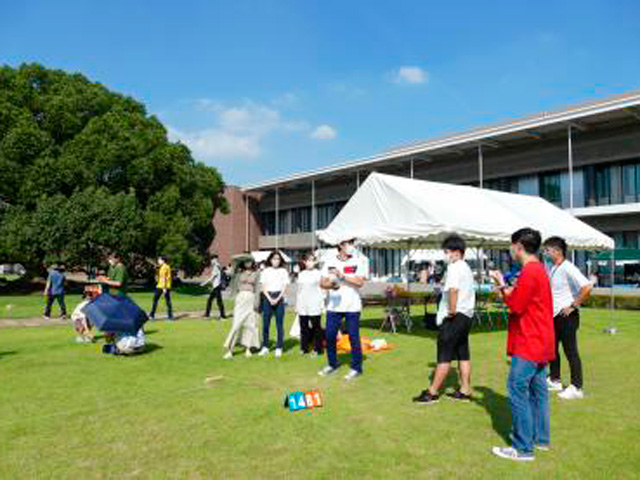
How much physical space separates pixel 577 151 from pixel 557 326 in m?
28.8

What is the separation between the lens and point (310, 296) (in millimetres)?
9516

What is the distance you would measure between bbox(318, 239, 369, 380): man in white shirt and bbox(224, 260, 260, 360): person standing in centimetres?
233

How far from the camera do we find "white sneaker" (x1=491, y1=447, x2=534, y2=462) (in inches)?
173

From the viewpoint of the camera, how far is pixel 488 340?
11883 millimetres

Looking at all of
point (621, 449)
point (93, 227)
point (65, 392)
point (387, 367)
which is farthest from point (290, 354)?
point (93, 227)

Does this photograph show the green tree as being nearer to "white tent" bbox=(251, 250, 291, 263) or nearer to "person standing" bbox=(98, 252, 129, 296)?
"white tent" bbox=(251, 250, 291, 263)

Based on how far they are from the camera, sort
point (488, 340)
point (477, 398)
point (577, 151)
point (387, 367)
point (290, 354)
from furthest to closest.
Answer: point (577, 151) < point (488, 340) < point (290, 354) < point (387, 367) < point (477, 398)

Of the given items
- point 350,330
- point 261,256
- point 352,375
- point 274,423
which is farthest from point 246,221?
point 274,423

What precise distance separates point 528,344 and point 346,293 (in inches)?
126

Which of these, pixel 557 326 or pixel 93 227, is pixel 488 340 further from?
pixel 93 227

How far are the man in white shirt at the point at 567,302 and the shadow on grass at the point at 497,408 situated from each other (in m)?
0.78

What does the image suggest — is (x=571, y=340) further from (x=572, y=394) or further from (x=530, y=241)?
(x=530, y=241)

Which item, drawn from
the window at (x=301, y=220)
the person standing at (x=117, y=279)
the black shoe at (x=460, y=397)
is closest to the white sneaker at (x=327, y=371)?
the black shoe at (x=460, y=397)

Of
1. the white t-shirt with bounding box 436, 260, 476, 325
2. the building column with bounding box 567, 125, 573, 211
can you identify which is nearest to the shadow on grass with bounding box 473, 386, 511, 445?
the white t-shirt with bounding box 436, 260, 476, 325
